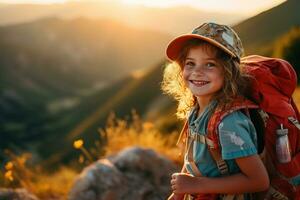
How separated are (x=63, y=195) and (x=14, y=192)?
1515mm

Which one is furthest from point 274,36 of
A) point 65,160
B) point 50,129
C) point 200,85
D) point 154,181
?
point 50,129

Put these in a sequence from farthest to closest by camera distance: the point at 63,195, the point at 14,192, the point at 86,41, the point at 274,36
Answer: the point at 86,41 → the point at 274,36 → the point at 63,195 → the point at 14,192

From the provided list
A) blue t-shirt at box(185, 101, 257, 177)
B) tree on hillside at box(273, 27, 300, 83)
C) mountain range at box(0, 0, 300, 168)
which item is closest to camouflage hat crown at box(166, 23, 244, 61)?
blue t-shirt at box(185, 101, 257, 177)

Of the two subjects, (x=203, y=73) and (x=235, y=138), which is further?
(x=203, y=73)

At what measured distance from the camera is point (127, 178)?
17.9 feet

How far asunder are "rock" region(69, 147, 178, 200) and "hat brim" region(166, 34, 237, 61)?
8.59 ft

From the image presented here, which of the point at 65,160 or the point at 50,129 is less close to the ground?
the point at 50,129

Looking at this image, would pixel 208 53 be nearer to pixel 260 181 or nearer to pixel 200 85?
pixel 200 85

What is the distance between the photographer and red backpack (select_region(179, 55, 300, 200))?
2.49m

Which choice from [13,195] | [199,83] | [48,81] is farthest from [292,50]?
[48,81]

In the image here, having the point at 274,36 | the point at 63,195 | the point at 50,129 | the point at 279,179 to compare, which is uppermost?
the point at 50,129

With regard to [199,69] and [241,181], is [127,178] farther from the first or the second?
[241,181]

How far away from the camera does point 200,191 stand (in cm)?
262

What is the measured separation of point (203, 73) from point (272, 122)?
1.42 feet
